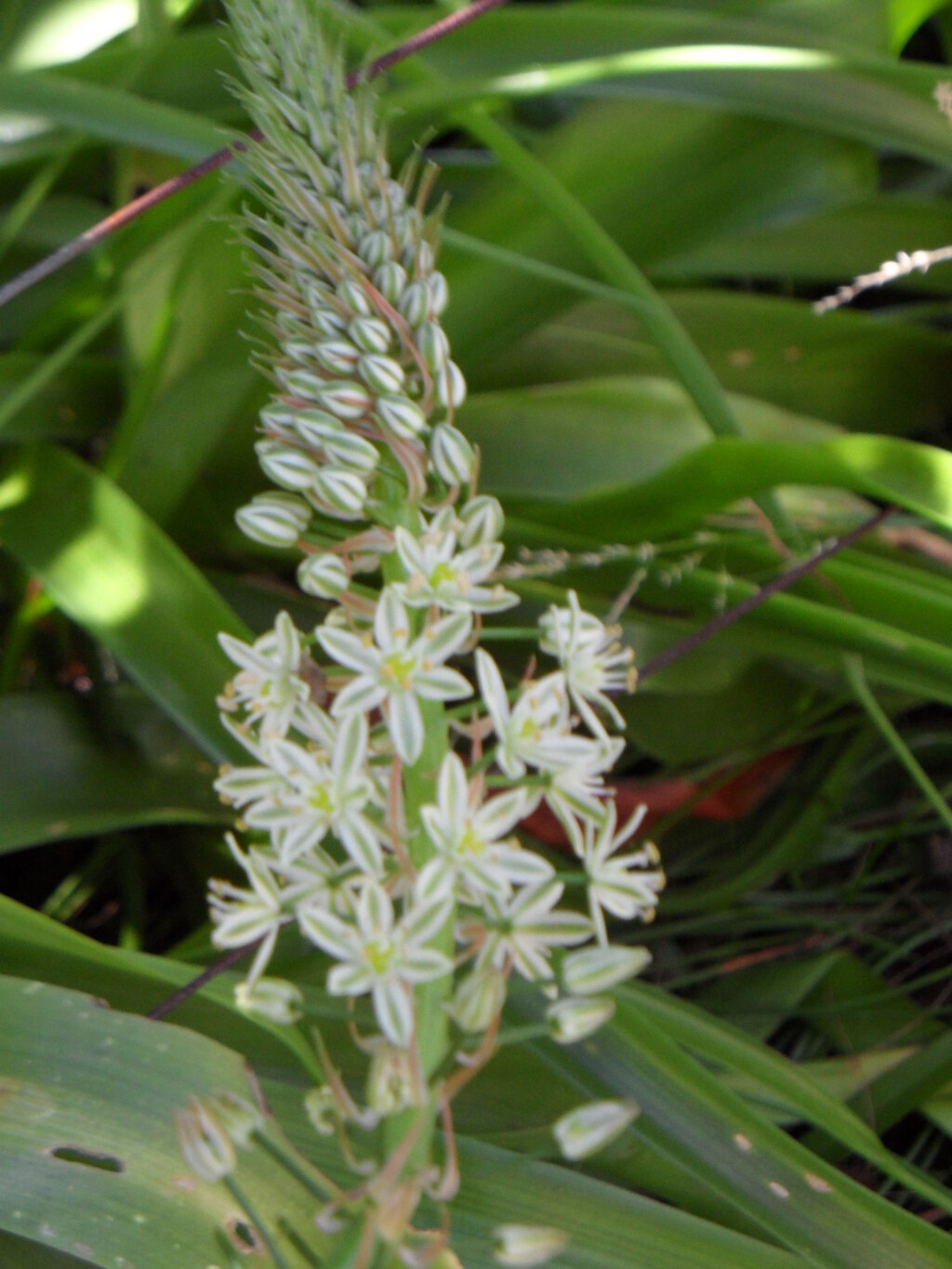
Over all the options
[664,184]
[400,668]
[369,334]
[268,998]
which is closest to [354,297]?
[369,334]

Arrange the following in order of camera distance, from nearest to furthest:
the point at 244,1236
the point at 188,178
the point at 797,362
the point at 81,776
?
the point at 244,1236, the point at 188,178, the point at 81,776, the point at 797,362

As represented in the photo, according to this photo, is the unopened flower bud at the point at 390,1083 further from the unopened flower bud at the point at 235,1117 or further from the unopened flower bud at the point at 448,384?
the unopened flower bud at the point at 448,384

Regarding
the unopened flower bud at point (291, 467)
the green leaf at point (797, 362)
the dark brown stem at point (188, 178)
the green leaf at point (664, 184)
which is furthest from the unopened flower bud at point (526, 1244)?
the green leaf at point (797, 362)

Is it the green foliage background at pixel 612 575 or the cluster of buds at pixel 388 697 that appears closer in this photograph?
the cluster of buds at pixel 388 697

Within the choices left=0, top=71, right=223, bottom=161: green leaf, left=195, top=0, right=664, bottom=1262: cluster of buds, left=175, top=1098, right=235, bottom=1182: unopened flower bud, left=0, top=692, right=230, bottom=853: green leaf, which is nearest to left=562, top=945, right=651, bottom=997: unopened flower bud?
left=195, top=0, right=664, bottom=1262: cluster of buds

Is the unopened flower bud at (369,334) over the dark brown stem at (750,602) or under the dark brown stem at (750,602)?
over

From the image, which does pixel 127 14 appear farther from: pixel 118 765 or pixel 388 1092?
pixel 388 1092

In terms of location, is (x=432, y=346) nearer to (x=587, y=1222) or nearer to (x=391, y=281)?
(x=391, y=281)

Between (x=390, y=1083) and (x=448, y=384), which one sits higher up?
(x=448, y=384)
